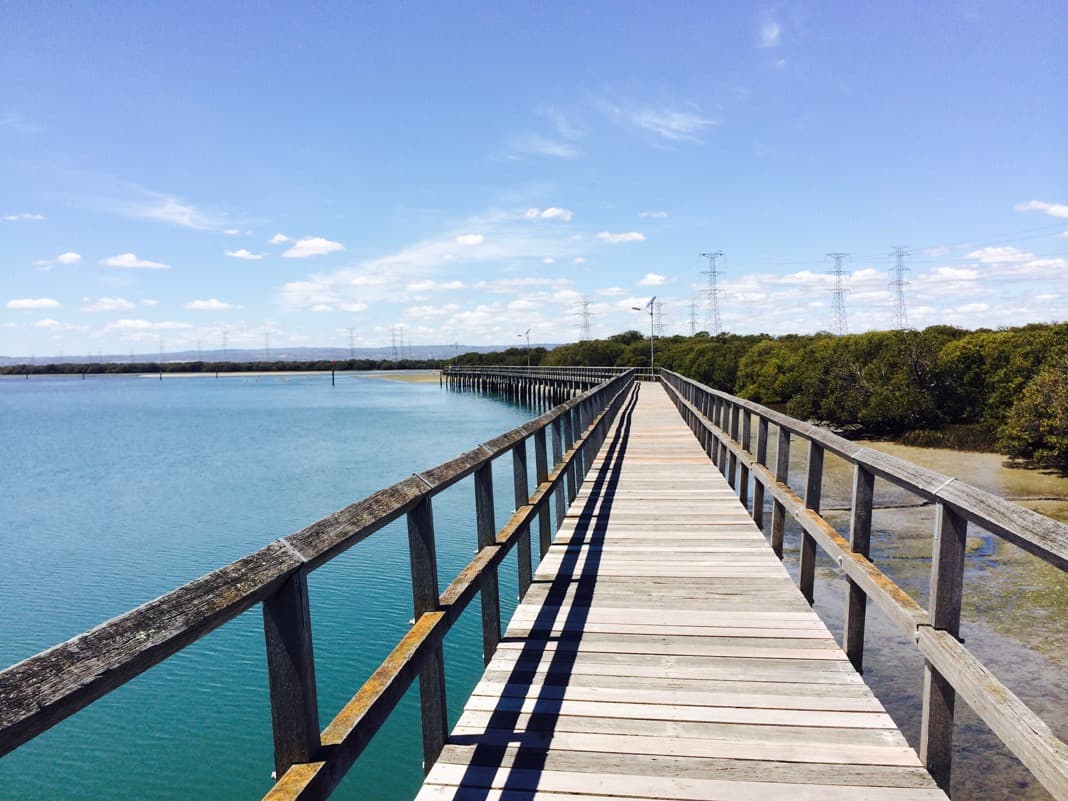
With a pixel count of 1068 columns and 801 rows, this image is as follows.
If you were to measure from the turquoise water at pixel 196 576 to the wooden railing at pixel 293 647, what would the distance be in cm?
564

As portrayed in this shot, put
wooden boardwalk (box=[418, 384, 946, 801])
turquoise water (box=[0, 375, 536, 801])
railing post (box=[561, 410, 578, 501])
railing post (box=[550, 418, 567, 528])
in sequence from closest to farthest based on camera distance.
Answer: wooden boardwalk (box=[418, 384, 946, 801])
railing post (box=[550, 418, 567, 528])
turquoise water (box=[0, 375, 536, 801])
railing post (box=[561, 410, 578, 501])

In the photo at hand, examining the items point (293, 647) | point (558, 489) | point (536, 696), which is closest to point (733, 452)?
point (558, 489)

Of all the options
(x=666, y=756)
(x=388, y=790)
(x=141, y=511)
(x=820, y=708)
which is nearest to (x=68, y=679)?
(x=666, y=756)

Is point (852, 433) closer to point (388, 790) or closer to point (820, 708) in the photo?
point (388, 790)

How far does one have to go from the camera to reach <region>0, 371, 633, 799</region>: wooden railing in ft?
4.25

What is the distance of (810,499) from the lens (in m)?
5.07

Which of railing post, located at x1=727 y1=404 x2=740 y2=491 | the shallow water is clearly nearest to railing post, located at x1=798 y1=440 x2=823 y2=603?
the shallow water

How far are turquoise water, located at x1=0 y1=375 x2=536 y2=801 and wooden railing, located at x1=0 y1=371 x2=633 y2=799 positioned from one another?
564 centimetres

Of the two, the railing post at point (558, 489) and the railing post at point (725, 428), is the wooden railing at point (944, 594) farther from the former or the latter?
the railing post at point (725, 428)

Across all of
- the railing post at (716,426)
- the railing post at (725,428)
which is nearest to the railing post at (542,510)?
the railing post at (725,428)

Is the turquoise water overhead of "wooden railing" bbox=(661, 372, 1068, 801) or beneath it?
beneath

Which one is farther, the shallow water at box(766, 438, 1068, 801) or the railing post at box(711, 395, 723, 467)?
the railing post at box(711, 395, 723, 467)

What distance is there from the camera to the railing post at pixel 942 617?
9.14ft

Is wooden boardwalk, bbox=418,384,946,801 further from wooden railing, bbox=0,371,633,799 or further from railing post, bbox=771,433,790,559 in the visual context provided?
wooden railing, bbox=0,371,633,799
